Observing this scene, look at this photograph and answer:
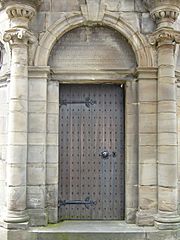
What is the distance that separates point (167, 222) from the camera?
193 inches

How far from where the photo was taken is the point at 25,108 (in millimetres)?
5070

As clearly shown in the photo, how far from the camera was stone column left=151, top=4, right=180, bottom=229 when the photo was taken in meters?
4.95

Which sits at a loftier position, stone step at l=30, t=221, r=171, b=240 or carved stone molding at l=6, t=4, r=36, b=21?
carved stone molding at l=6, t=4, r=36, b=21

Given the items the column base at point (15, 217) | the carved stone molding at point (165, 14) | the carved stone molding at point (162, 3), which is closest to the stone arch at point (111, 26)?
the carved stone molding at point (165, 14)

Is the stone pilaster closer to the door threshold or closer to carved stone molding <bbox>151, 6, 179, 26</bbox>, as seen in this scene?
the door threshold

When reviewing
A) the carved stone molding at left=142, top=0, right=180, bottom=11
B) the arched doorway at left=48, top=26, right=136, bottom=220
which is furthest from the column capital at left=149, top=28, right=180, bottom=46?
the arched doorway at left=48, top=26, right=136, bottom=220

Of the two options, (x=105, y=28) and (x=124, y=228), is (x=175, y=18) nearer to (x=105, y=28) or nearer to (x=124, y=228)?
(x=105, y=28)

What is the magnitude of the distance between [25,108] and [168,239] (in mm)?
2928

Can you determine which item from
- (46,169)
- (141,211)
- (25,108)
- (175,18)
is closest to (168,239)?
(141,211)

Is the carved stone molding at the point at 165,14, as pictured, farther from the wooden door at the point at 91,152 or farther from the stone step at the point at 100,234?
the stone step at the point at 100,234

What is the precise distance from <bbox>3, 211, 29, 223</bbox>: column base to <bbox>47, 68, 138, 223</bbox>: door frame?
63.5 inches

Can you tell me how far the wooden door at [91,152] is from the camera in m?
5.46

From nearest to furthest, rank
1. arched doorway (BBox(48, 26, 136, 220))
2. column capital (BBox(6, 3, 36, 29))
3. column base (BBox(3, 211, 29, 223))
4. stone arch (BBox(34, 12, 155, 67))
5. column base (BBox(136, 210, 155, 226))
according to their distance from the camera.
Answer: column base (BBox(3, 211, 29, 223)) → column capital (BBox(6, 3, 36, 29)) → column base (BBox(136, 210, 155, 226)) → stone arch (BBox(34, 12, 155, 67)) → arched doorway (BBox(48, 26, 136, 220))

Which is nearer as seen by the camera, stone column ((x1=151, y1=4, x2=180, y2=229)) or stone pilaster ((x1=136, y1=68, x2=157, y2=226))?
stone column ((x1=151, y1=4, x2=180, y2=229))
